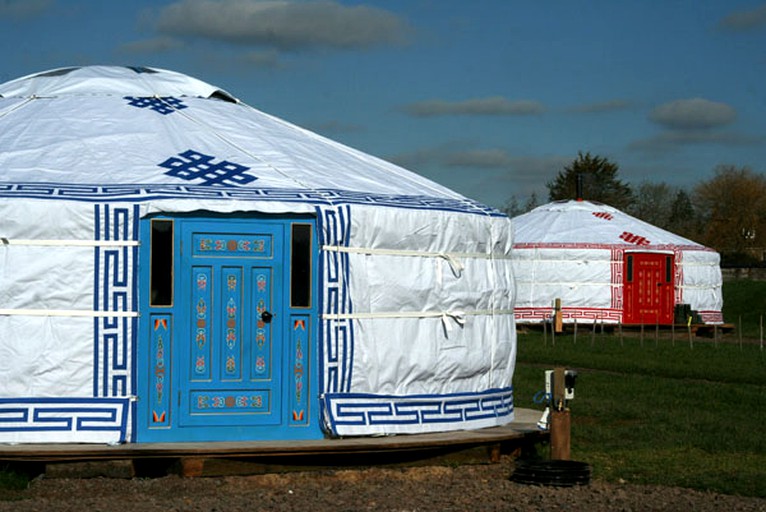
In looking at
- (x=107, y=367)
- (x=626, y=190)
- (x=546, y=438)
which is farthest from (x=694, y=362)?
(x=626, y=190)

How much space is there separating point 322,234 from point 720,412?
16.9 feet

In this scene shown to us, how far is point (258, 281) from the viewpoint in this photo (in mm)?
8195

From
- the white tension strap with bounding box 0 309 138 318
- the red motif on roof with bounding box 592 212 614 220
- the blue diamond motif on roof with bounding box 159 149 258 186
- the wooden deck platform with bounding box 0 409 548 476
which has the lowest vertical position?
the wooden deck platform with bounding box 0 409 548 476

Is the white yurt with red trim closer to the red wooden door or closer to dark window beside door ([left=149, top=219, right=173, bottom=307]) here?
the red wooden door

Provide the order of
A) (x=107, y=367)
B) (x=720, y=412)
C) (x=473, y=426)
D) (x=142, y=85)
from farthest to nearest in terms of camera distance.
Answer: (x=720, y=412), (x=142, y=85), (x=473, y=426), (x=107, y=367)

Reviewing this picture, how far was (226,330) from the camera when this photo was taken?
815cm

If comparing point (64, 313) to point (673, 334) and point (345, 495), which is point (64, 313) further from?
point (673, 334)

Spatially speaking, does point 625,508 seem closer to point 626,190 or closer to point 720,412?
point 720,412

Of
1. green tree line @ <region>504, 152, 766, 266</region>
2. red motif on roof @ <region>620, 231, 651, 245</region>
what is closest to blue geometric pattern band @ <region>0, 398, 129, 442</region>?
red motif on roof @ <region>620, 231, 651, 245</region>

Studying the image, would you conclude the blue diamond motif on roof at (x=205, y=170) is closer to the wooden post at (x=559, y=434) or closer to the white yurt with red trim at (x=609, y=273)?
the wooden post at (x=559, y=434)

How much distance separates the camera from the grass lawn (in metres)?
8.62

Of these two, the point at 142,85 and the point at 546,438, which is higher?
the point at 142,85

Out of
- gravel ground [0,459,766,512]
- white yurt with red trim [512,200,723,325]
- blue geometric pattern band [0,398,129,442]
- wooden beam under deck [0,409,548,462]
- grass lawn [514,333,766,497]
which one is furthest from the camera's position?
white yurt with red trim [512,200,723,325]

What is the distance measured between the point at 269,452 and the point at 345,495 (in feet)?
1.79
